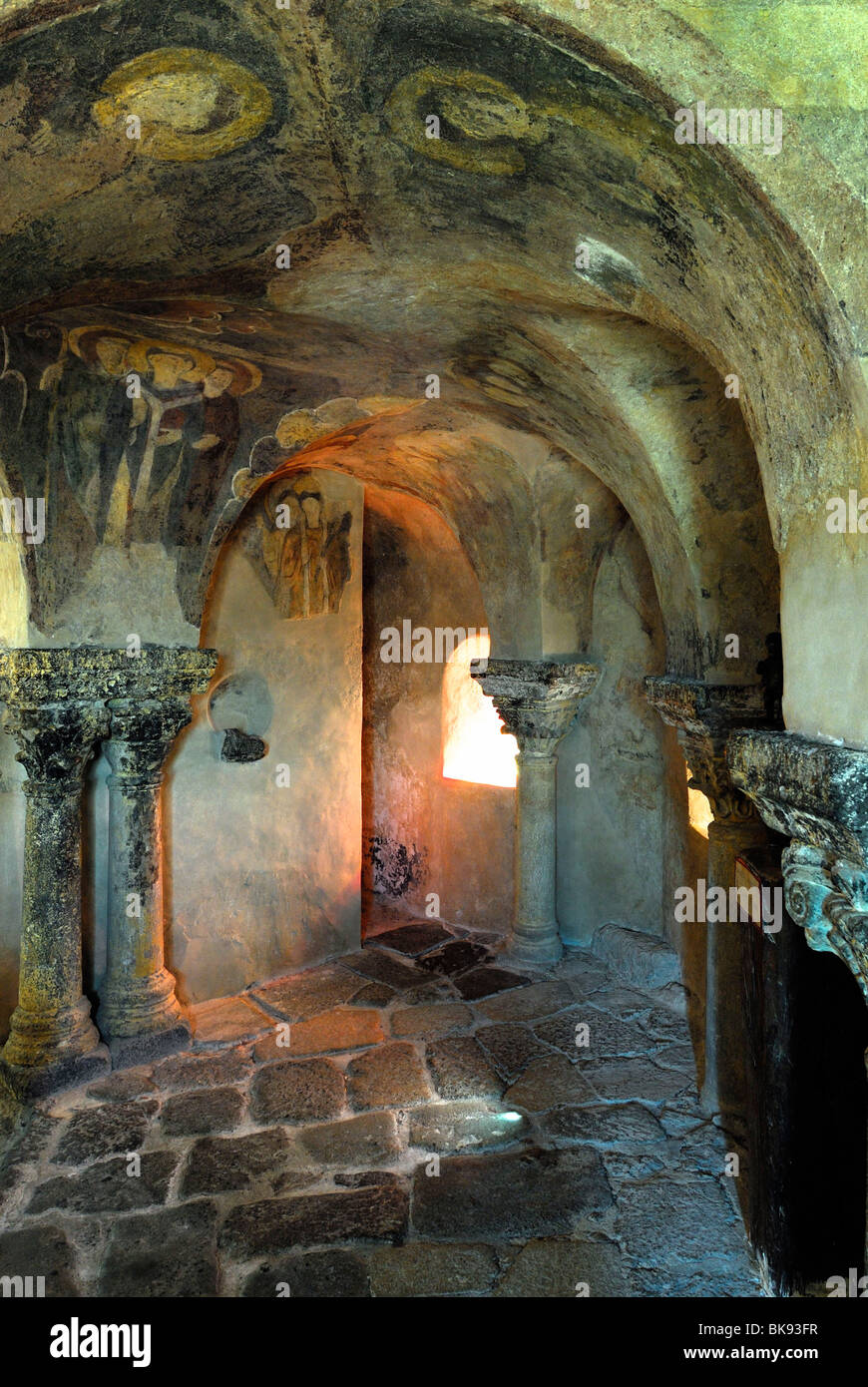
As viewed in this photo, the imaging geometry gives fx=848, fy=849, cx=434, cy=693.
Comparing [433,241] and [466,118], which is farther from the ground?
[433,241]

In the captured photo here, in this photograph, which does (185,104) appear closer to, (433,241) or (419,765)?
(433,241)

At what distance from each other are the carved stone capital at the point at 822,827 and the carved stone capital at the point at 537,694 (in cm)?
441

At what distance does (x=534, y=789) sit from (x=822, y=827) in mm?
5110

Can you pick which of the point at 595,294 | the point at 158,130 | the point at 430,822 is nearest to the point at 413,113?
the point at 158,130

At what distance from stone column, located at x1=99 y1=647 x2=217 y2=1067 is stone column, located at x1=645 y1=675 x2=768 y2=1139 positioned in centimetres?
312

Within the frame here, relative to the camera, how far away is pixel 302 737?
7.01 m

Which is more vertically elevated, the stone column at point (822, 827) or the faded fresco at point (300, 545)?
the faded fresco at point (300, 545)

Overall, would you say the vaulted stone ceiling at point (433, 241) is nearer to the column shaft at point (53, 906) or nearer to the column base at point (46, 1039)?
the column shaft at point (53, 906)

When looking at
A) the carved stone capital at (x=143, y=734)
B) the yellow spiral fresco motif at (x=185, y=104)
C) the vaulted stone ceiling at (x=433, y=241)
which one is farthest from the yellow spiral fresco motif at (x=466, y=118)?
the carved stone capital at (x=143, y=734)

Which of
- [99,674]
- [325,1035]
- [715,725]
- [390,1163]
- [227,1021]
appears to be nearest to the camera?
[390,1163]

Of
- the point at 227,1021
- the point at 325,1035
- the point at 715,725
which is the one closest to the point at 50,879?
the point at 227,1021

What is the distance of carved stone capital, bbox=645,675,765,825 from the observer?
4.38 metres

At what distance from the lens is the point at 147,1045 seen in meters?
5.36

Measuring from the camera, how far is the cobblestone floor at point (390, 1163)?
138 inches
